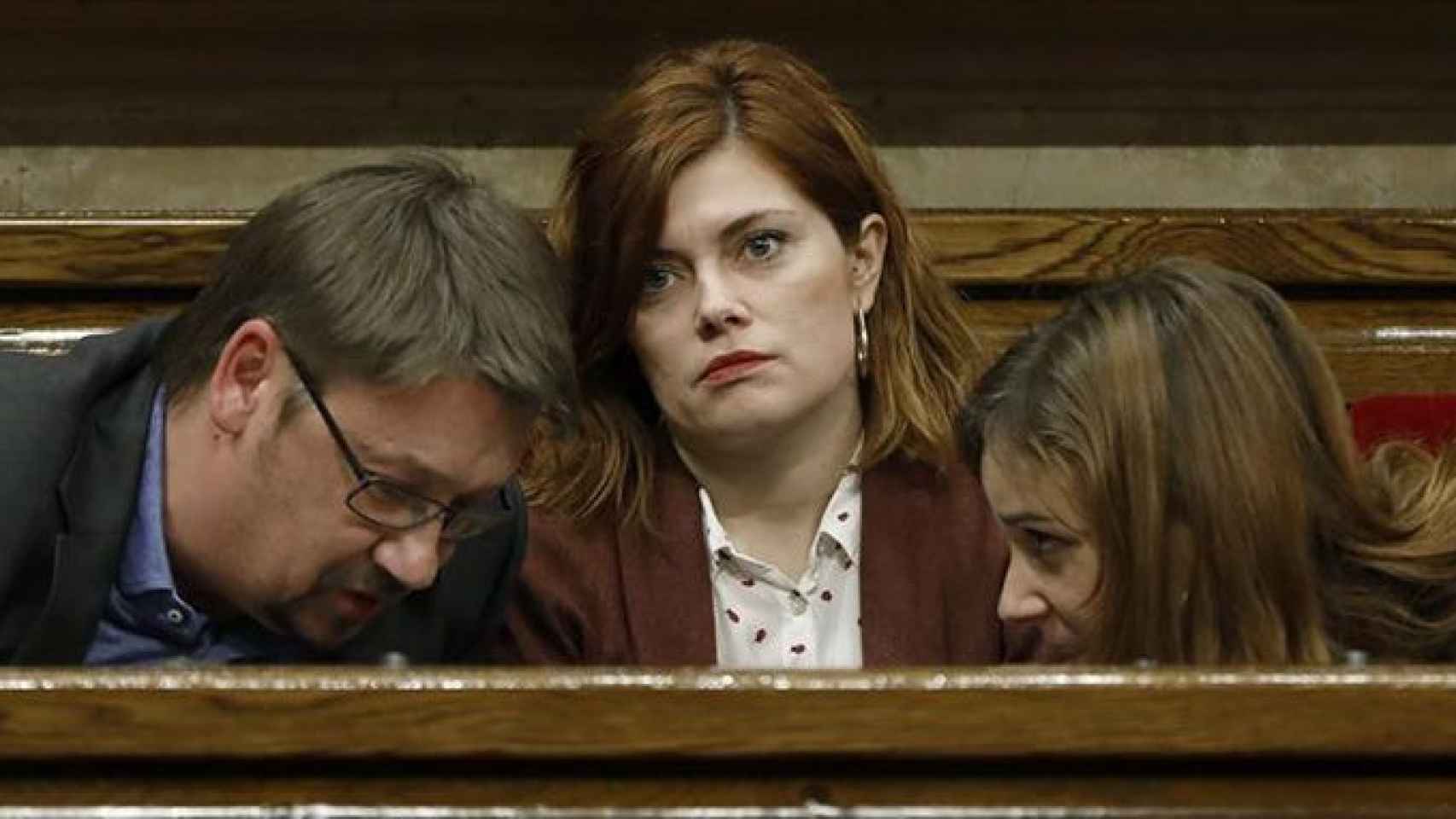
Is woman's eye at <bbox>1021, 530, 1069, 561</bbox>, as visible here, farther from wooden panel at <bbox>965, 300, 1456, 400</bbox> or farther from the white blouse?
wooden panel at <bbox>965, 300, 1456, 400</bbox>

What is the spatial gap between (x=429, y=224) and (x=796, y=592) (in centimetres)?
27

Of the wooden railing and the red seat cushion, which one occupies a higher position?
→ the red seat cushion

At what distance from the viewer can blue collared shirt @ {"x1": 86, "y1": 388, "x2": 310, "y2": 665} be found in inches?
39.1

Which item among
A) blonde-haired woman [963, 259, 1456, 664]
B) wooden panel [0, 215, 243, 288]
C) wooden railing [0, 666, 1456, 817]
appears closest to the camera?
wooden railing [0, 666, 1456, 817]

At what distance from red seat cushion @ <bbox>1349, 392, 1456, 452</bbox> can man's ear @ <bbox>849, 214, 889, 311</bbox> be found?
0.78 ft

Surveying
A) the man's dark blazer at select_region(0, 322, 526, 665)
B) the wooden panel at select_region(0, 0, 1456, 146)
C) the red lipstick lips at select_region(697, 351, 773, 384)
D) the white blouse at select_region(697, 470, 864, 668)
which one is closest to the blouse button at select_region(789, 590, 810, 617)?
the white blouse at select_region(697, 470, 864, 668)

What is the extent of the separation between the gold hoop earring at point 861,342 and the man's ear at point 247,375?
Answer: 314 millimetres

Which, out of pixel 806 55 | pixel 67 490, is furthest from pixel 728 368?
pixel 806 55

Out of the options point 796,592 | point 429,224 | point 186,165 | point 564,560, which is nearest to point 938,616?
point 796,592

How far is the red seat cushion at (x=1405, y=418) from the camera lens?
122 cm

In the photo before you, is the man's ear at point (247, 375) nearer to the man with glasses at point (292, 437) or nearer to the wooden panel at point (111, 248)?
the man with glasses at point (292, 437)

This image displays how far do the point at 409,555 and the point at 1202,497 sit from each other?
0.31 meters

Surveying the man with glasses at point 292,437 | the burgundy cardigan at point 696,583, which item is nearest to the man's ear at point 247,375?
the man with glasses at point 292,437

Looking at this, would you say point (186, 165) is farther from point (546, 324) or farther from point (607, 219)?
point (546, 324)
